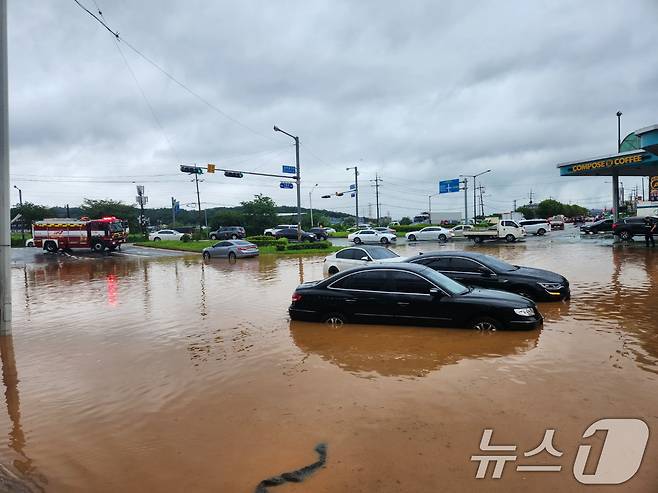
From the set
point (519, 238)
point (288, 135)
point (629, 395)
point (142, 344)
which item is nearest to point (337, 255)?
point (142, 344)

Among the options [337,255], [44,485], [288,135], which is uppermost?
[288,135]

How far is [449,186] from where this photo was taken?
57.2 meters

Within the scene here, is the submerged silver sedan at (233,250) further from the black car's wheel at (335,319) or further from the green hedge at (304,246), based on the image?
the black car's wheel at (335,319)

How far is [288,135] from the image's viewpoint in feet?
112

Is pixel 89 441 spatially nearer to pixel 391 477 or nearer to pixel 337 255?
pixel 391 477

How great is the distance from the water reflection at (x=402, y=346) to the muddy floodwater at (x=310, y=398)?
0.14 ft

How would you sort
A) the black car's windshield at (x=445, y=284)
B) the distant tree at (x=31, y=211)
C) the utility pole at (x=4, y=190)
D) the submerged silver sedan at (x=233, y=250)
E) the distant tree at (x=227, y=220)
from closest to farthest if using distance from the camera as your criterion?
the black car's windshield at (x=445, y=284)
the utility pole at (x=4, y=190)
the submerged silver sedan at (x=233, y=250)
the distant tree at (x=227, y=220)
the distant tree at (x=31, y=211)

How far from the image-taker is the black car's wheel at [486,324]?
27.5 ft

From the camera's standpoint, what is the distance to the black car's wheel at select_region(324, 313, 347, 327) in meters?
9.49

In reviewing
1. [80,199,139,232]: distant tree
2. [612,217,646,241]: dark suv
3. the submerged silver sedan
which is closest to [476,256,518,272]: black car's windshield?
the submerged silver sedan

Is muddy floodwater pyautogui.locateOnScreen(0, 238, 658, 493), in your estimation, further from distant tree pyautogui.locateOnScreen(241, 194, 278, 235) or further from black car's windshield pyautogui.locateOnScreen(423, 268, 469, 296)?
distant tree pyautogui.locateOnScreen(241, 194, 278, 235)

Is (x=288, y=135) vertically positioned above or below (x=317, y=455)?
above

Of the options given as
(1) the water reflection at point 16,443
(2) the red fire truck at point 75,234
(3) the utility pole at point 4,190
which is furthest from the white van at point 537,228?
(1) the water reflection at point 16,443

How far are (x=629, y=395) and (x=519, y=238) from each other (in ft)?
115
